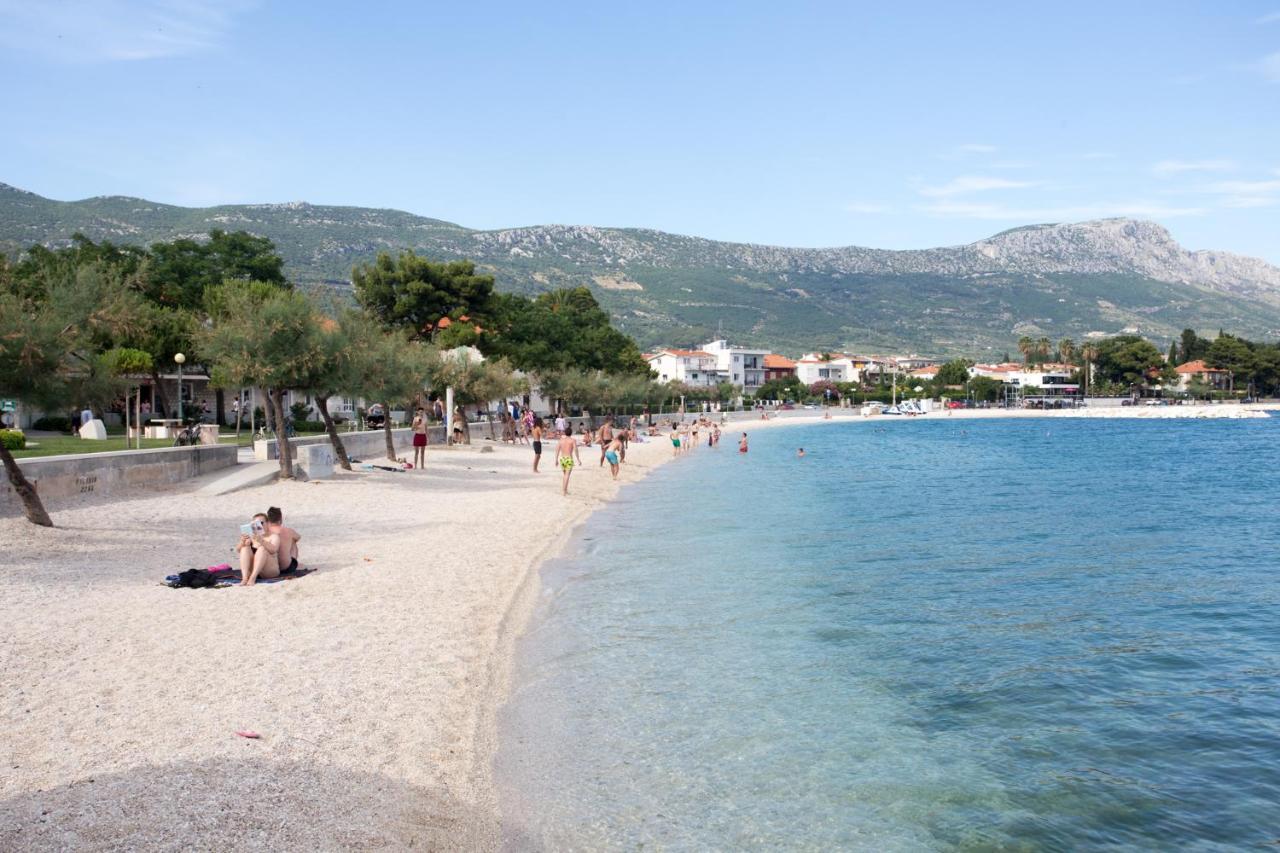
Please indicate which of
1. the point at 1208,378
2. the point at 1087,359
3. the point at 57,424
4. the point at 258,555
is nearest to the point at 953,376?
the point at 1087,359

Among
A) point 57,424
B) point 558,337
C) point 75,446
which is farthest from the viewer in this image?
point 558,337

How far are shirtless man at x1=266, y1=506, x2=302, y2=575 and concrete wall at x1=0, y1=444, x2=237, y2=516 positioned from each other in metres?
5.11

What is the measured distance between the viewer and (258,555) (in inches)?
481

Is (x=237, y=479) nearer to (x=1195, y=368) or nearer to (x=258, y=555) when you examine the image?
(x=258, y=555)

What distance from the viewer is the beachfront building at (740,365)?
511ft

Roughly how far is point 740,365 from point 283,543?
146532mm

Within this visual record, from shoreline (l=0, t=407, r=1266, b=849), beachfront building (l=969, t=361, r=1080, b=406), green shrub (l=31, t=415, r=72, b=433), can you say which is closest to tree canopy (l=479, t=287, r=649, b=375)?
green shrub (l=31, t=415, r=72, b=433)

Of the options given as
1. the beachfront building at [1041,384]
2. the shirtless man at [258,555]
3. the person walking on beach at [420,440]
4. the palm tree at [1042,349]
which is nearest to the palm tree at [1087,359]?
the beachfront building at [1041,384]

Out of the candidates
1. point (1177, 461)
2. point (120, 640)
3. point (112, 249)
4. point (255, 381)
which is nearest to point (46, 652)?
point (120, 640)

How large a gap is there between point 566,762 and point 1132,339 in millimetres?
160868

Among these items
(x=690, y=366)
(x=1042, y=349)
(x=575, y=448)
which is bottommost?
(x=575, y=448)

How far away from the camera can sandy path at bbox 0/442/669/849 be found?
5691 millimetres

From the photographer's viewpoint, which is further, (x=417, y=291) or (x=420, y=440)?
(x=417, y=291)

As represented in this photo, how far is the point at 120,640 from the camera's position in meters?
9.16
